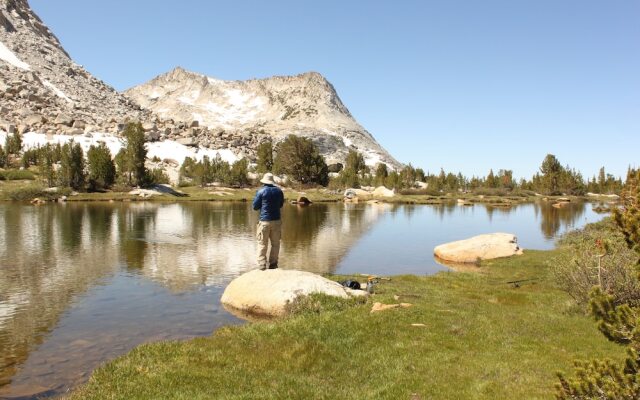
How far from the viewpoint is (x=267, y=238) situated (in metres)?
22.5

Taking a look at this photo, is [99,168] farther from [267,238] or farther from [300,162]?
[267,238]

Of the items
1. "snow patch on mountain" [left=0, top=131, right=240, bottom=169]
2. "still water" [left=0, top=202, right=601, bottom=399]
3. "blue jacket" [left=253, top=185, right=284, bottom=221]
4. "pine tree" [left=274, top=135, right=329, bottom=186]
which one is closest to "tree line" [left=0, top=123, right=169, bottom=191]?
"snow patch on mountain" [left=0, top=131, right=240, bottom=169]

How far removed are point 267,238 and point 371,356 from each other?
10283 millimetres

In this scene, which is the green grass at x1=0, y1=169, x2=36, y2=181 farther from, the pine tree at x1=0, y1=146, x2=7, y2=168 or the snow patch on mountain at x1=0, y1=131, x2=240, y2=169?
the snow patch on mountain at x1=0, y1=131, x2=240, y2=169

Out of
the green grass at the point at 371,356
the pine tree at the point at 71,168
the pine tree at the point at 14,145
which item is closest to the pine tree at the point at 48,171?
the pine tree at the point at 71,168

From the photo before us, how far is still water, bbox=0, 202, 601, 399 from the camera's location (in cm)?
1580

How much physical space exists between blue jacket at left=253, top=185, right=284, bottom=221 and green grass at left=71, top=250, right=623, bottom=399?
5.03 m

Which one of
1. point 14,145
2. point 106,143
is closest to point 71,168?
point 14,145

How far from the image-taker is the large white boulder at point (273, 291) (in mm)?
19750

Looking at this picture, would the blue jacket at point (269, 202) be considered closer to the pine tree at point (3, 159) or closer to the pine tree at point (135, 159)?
the pine tree at point (135, 159)

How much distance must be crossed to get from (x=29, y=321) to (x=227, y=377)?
A: 11962 millimetres

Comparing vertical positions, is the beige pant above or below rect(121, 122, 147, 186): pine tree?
below

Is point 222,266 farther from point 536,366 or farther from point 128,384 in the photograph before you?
point 536,366

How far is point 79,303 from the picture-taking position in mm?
21922
